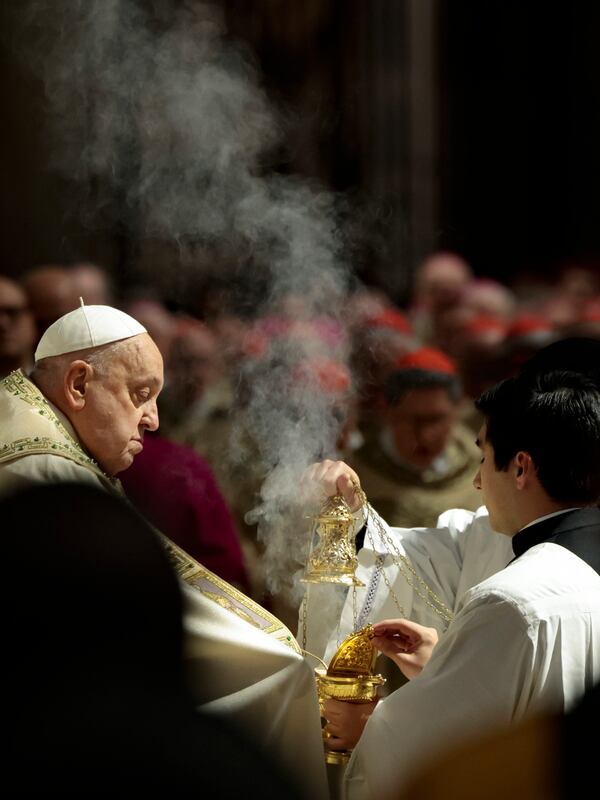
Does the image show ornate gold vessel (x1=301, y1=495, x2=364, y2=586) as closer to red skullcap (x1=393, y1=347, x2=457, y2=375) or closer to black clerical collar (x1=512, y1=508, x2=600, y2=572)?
black clerical collar (x1=512, y1=508, x2=600, y2=572)

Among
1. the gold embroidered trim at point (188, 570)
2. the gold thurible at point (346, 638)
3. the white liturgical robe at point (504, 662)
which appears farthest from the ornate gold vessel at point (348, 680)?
the white liturgical robe at point (504, 662)

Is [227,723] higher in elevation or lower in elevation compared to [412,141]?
higher

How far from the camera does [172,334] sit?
4379 millimetres

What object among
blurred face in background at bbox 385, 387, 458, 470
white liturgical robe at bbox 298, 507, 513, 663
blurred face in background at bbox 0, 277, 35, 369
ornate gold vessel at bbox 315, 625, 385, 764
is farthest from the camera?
blurred face in background at bbox 385, 387, 458, 470

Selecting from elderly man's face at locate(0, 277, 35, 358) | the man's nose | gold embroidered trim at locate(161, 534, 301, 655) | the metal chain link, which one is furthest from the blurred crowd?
gold embroidered trim at locate(161, 534, 301, 655)

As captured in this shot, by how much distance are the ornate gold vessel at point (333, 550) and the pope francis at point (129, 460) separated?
0.73ft

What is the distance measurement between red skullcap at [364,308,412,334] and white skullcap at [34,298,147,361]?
2.45m

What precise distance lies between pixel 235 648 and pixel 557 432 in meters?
0.84

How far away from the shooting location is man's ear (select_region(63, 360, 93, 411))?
9.07ft

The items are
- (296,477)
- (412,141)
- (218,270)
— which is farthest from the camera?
(412,141)

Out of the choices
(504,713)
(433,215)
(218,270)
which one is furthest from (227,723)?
(433,215)

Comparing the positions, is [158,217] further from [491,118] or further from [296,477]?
[491,118]

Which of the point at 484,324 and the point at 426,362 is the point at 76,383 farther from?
the point at 484,324

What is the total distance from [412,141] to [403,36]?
74cm
